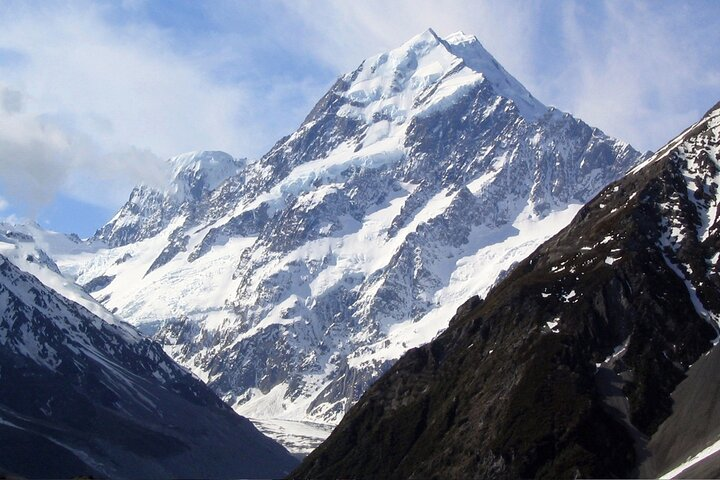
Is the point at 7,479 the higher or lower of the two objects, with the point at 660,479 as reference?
higher

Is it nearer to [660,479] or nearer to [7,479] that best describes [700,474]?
[660,479]

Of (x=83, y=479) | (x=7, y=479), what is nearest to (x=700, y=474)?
(x=83, y=479)

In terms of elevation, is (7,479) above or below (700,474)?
above

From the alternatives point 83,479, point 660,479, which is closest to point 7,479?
point 83,479

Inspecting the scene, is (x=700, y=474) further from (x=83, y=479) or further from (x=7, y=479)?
(x=7, y=479)

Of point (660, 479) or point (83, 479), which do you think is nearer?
point (83, 479)

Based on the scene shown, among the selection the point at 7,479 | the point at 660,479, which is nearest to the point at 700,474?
the point at 660,479

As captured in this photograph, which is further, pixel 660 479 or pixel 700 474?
pixel 660 479
